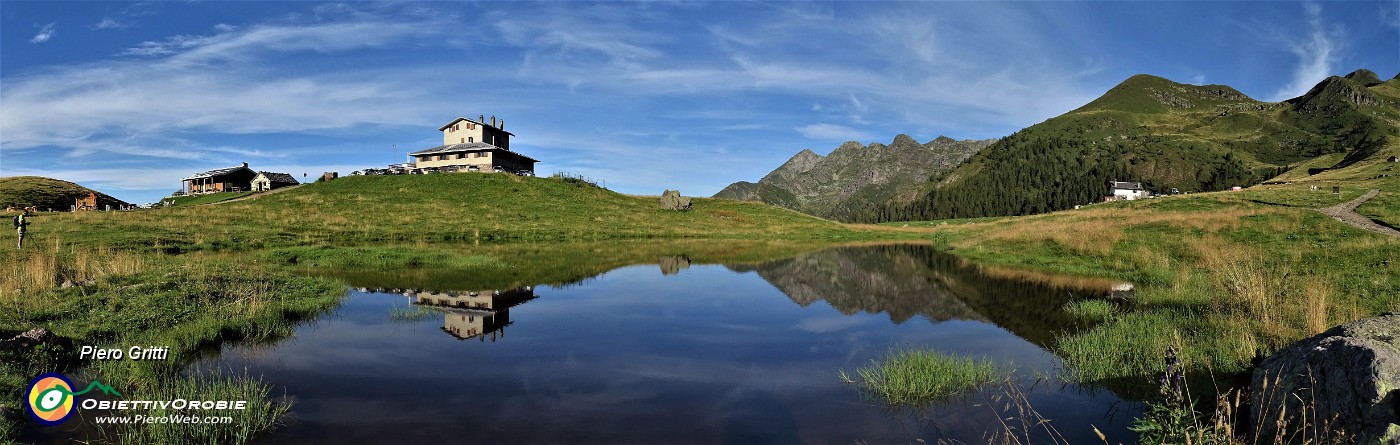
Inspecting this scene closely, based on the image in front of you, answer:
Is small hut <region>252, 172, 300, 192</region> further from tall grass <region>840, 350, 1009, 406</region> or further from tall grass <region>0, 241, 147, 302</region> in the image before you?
tall grass <region>840, 350, 1009, 406</region>

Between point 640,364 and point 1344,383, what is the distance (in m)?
11.3

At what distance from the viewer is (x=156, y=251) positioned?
3497 centimetres

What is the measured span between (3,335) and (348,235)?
139ft

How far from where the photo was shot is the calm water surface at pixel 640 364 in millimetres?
9391

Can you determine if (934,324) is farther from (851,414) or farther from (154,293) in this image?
(154,293)

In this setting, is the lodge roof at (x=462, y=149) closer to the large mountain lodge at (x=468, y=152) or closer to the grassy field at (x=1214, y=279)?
the large mountain lodge at (x=468, y=152)

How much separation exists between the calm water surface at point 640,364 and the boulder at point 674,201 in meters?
76.6

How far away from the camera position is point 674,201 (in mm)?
104000

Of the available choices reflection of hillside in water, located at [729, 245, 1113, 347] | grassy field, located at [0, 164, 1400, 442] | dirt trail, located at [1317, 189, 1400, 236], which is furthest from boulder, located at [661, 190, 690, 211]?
dirt trail, located at [1317, 189, 1400, 236]

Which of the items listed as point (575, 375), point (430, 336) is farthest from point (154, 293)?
point (575, 375)

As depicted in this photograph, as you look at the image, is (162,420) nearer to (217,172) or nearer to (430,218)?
(430,218)

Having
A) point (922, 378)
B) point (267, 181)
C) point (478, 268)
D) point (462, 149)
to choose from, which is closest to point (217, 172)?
point (267, 181)

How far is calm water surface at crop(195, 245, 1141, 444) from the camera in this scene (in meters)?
9.39

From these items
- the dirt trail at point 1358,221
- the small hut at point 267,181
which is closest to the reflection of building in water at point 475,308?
the dirt trail at point 1358,221
